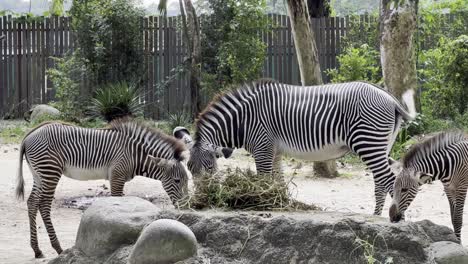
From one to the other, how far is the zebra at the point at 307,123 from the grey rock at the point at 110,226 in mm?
2471

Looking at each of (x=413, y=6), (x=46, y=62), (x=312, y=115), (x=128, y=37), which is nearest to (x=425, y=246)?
(x=312, y=115)

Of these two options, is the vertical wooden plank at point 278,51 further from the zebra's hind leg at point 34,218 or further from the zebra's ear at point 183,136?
the zebra's hind leg at point 34,218

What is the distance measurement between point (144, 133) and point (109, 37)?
12465 millimetres

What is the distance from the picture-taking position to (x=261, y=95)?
32.7ft

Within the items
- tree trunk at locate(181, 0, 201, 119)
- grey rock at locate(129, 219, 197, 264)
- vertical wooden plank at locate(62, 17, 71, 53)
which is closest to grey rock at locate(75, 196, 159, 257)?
grey rock at locate(129, 219, 197, 264)

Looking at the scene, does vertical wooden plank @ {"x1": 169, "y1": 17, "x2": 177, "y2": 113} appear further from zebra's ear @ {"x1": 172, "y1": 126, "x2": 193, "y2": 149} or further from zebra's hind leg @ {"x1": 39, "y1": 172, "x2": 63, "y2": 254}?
zebra's hind leg @ {"x1": 39, "y1": 172, "x2": 63, "y2": 254}

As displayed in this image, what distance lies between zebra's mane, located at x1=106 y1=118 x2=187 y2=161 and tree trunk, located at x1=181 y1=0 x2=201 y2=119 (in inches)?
431

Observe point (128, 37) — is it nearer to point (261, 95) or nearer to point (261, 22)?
point (261, 22)

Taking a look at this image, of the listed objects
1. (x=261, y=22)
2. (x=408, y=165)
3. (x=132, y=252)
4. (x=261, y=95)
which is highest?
(x=261, y=22)

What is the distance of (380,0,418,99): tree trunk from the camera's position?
54.7ft

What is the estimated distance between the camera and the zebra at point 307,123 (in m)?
9.73

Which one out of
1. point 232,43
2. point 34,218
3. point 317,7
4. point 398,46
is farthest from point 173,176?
point 317,7

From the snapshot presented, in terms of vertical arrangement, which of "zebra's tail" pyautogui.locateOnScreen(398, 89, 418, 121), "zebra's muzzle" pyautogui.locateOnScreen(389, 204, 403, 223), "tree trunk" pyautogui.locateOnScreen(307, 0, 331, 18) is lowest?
"zebra's muzzle" pyautogui.locateOnScreen(389, 204, 403, 223)

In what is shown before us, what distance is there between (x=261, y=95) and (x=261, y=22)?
1175cm
